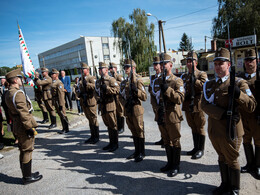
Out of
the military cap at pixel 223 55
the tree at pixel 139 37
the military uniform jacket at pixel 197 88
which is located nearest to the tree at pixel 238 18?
the tree at pixel 139 37

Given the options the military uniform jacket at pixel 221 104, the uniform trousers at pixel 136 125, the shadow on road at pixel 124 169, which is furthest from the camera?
the uniform trousers at pixel 136 125

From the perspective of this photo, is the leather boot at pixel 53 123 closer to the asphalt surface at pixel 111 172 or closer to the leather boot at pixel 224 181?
the asphalt surface at pixel 111 172

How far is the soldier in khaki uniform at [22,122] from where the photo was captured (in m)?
3.74

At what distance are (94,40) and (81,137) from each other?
54379 millimetres

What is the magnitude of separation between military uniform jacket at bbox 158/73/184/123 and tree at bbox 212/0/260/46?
83.7 feet

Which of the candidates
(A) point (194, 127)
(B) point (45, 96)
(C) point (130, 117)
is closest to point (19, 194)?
(C) point (130, 117)

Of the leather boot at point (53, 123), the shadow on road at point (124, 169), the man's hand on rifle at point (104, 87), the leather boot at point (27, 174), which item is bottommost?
the shadow on road at point (124, 169)

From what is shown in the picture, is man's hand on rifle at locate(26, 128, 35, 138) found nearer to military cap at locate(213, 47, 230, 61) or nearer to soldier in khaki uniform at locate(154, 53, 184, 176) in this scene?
soldier in khaki uniform at locate(154, 53, 184, 176)

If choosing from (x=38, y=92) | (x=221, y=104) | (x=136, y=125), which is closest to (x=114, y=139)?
(x=136, y=125)

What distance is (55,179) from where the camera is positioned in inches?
159

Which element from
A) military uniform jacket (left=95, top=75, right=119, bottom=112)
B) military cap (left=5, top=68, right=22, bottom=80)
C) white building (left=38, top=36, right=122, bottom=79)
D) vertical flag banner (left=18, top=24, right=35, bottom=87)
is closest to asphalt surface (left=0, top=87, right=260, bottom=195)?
military uniform jacket (left=95, top=75, right=119, bottom=112)

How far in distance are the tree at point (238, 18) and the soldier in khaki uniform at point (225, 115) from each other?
2598 centimetres

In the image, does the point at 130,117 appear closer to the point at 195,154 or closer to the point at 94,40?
the point at 195,154

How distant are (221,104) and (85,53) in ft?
185
